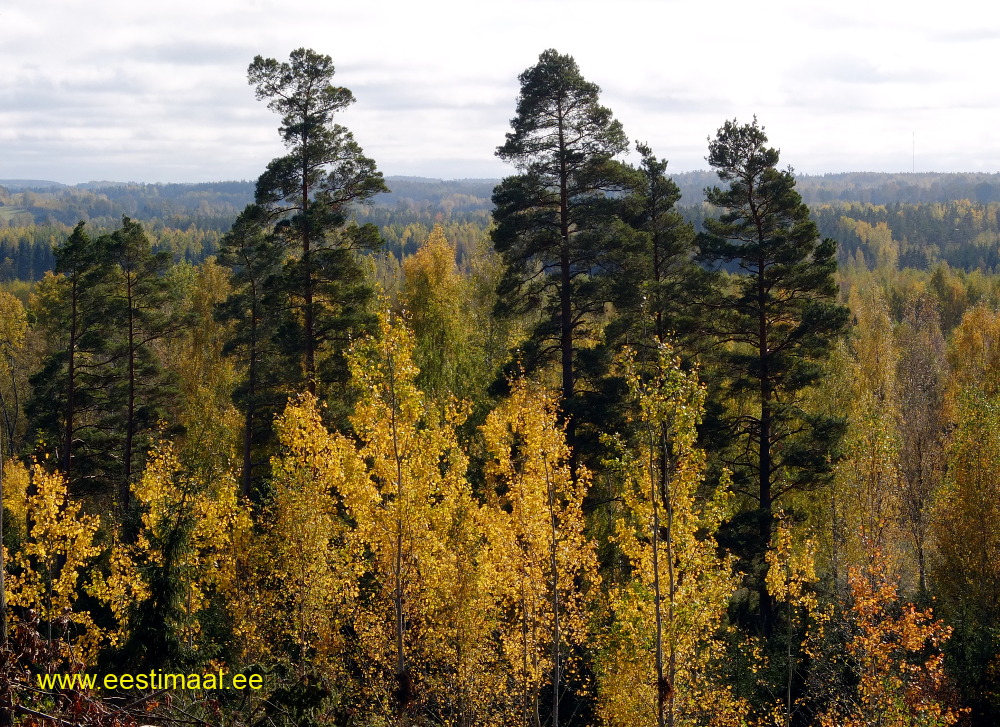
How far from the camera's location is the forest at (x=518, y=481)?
13.5m

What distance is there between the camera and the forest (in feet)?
44.2

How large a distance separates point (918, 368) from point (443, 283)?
2969 cm

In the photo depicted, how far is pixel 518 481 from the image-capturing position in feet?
50.0

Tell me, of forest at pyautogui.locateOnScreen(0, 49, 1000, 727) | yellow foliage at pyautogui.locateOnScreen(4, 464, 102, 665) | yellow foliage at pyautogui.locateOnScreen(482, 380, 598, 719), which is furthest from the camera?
yellow foliage at pyautogui.locateOnScreen(4, 464, 102, 665)

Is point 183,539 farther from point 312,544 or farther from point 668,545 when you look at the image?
point 668,545

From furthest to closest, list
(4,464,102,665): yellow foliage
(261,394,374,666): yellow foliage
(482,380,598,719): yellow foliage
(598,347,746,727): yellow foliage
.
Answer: (4,464,102,665): yellow foliage < (261,394,374,666): yellow foliage < (482,380,598,719): yellow foliage < (598,347,746,727): yellow foliage

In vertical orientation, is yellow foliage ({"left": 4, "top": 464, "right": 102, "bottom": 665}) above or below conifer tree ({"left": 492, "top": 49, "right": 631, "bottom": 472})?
below

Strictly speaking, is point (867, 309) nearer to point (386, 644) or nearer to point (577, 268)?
point (577, 268)

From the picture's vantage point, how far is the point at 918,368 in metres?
45.6

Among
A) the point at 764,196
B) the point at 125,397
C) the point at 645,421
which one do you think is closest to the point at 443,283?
the point at 125,397

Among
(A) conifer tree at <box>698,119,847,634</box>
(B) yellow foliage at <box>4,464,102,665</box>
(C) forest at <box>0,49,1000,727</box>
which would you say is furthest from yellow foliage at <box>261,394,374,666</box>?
(A) conifer tree at <box>698,119,847,634</box>

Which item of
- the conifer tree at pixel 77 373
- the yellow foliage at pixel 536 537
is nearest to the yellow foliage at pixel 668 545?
the yellow foliage at pixel 536 537

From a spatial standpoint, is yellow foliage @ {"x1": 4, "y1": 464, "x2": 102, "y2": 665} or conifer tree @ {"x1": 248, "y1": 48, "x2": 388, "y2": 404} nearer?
yellow foliage @ {"x1": 4, "y1": 464, "x2": 102, "y2": 665}

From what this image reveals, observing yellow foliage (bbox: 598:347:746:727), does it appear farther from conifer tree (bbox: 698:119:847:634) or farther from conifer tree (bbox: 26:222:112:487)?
conifer tree (bbox: 26:222:112:487)
